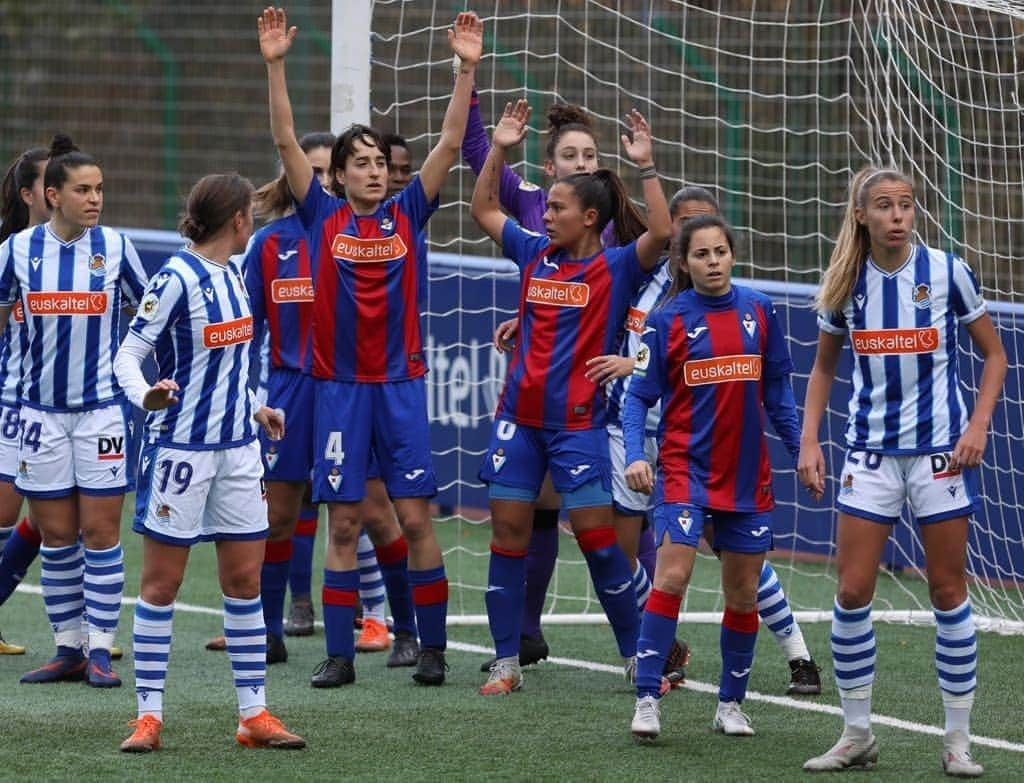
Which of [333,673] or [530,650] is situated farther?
[530,650]

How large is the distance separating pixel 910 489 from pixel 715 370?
0.74 meters

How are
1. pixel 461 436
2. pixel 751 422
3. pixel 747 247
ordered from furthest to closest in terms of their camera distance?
1. pixel 461 436
2. pixel 747 247
3. pixel 751 422

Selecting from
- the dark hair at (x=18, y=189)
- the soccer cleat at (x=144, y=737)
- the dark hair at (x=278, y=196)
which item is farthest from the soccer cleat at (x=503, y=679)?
the dark hair at (x=18, y=189)

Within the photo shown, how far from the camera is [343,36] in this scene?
7.58m

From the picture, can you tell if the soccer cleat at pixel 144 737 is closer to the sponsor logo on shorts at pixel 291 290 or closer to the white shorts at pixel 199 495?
the white shorts at pixel 199 495

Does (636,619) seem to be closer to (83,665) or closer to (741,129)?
(83,665)

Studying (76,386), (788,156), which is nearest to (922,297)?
(76,386)

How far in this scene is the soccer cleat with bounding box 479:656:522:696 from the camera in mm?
6375

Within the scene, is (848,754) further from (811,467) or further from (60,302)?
(60,302)

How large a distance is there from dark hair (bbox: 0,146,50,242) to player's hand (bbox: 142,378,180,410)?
2160mm

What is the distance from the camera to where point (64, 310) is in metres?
6.44

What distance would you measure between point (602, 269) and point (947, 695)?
1.93 metres

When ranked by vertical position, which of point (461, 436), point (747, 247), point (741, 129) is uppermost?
point (741, 129)

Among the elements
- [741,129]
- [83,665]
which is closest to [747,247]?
[741,129]
